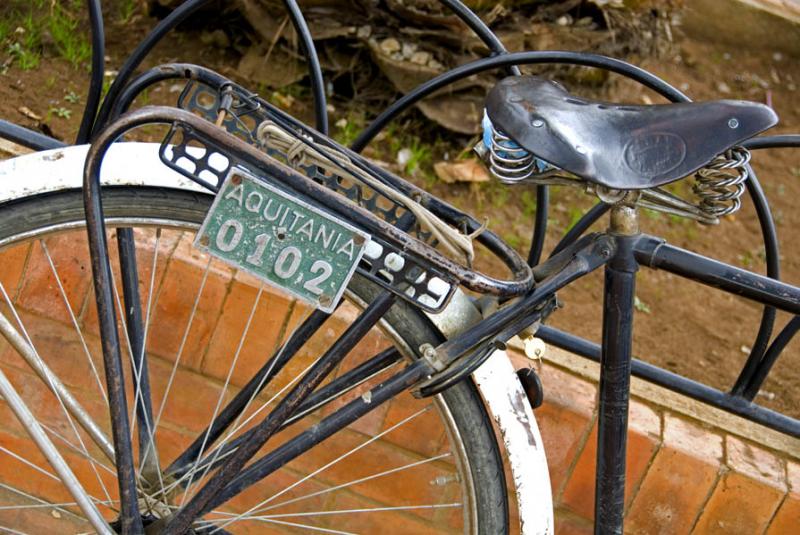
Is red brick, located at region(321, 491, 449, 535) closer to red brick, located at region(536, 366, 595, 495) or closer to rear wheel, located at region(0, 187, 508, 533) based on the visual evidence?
rear wheel, located at region(0, 187, 508, 533)

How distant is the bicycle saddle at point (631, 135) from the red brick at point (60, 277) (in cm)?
105

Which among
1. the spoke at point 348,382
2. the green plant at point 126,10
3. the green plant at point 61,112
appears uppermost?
the green plant at point 126,10

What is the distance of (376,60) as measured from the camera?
2.86 metres

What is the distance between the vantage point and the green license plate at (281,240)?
1.25 m

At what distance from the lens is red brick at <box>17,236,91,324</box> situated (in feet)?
6.60

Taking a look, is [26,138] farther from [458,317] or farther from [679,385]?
[679,385]

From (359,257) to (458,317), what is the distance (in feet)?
0.79

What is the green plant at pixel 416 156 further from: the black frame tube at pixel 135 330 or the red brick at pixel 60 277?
the black frame tube at pixel 135 330

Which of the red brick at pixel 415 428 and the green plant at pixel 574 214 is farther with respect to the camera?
the green plant at pixel 574 214

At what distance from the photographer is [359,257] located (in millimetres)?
1286

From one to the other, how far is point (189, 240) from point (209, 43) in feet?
3.86

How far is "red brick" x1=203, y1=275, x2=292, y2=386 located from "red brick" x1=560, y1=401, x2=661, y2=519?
68cm

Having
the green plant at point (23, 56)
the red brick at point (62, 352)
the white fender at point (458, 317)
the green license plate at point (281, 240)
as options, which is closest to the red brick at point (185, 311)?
the red brick at point (62, 352)

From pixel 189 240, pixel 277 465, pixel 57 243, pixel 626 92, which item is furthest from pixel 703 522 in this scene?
pixel 626 92
